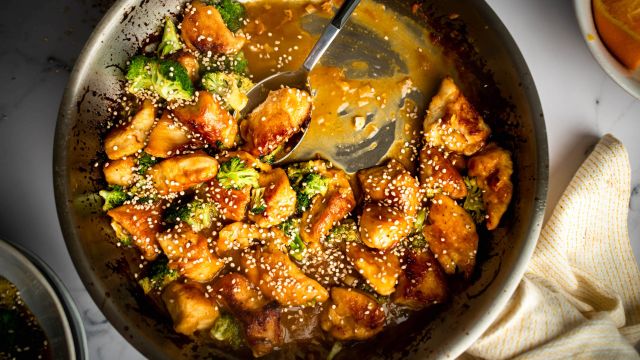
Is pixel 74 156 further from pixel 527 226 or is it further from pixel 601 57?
pixel 601 57

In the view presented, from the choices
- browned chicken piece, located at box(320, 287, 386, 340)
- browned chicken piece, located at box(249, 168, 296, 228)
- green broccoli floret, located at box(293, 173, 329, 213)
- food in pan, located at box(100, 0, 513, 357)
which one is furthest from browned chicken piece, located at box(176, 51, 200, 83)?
browned chicken piece, located at box(320, 287, 386, 340)

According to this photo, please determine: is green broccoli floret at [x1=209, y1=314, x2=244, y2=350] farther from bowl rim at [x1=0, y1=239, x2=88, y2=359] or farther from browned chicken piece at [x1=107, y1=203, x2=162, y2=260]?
bowl rim at [x1=0, y1=239, x2=88, y2=359]

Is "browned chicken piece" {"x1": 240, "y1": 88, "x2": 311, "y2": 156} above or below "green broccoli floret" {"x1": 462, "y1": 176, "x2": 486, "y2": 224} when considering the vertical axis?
below

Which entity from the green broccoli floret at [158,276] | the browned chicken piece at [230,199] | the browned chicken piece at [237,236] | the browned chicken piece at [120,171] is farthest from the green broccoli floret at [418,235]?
the browned chicken piece at [120,171]

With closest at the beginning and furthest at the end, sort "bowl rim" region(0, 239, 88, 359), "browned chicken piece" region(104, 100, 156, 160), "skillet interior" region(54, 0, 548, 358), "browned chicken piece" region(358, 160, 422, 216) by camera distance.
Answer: "bowl rim" region(0, 239, 88, 359) → "skillet interior" region(54, 0, 548, 358) → "browned chicken piece" region(104, 100, 156, 160) → "browned chicken piece" region(358, 160, 422, 216)

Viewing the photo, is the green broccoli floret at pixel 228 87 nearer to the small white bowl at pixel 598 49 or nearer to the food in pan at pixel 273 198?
the food in pan at pixel 273 198

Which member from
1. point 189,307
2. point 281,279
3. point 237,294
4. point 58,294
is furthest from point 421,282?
point 58,294

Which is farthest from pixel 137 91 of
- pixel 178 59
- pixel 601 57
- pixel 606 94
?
pixel 606 94
